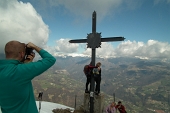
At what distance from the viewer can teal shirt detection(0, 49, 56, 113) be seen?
5.54 feet

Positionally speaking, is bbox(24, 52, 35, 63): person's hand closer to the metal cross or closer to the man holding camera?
the man holding camera

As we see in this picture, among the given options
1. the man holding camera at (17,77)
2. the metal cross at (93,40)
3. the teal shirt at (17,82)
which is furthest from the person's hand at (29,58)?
the metal cross at (93,40)

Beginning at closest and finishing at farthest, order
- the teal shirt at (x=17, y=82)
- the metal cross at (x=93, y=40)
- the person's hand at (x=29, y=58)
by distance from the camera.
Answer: the teal shirt at (x=17, y=82) → the person's hand at (x=29, y=58) → the metal cross at (x=93, y=40)

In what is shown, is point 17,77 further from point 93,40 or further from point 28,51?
point 93,40

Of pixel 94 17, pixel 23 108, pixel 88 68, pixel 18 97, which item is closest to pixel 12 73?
pixel 18 97

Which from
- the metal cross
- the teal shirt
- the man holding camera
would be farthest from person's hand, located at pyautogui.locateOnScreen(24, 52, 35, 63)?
the metal cross

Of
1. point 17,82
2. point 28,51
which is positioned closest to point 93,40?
point 28,51

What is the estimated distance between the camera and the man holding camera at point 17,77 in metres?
1.69

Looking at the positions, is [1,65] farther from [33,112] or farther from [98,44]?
[98,44]

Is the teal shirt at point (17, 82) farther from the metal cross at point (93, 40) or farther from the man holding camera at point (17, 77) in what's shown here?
the metal cross at point (93, 40)

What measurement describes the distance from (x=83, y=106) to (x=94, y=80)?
7.27 feet

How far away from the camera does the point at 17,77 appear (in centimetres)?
169

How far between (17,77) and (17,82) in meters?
0.07

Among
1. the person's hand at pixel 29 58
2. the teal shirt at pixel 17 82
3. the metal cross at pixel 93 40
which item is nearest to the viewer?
the teal shirt at pixel 17 82
